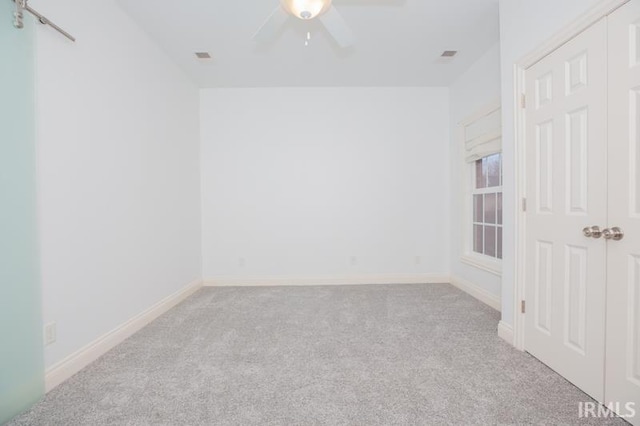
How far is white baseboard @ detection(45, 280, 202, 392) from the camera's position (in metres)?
1.79

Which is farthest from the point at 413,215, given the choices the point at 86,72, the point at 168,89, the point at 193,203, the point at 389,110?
the point at 86,72

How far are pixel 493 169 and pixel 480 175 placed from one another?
27 cm

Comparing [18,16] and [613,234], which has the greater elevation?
[18,16]

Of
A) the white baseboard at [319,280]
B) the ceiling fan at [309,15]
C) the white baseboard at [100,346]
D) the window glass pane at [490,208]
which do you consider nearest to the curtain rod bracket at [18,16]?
the ceiling fan at [309,15]

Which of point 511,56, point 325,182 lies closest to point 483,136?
point 511,56

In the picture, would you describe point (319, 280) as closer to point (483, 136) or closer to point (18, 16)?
point (483, 136)

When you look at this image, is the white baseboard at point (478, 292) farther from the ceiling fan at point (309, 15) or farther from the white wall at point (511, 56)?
the ceiling fan at point (309, 15)

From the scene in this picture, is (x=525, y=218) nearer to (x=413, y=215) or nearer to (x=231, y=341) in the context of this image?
(x=413, y=215)

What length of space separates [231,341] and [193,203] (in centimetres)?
216

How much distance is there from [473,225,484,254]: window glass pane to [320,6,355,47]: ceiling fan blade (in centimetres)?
284

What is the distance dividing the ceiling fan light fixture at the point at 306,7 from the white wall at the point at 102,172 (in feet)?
5.00

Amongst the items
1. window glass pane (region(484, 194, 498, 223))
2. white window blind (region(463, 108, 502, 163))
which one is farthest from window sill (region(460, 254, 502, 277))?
white window blind (region(463, 108, 502, 163))

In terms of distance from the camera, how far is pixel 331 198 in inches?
164

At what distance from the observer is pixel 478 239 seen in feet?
12.1
